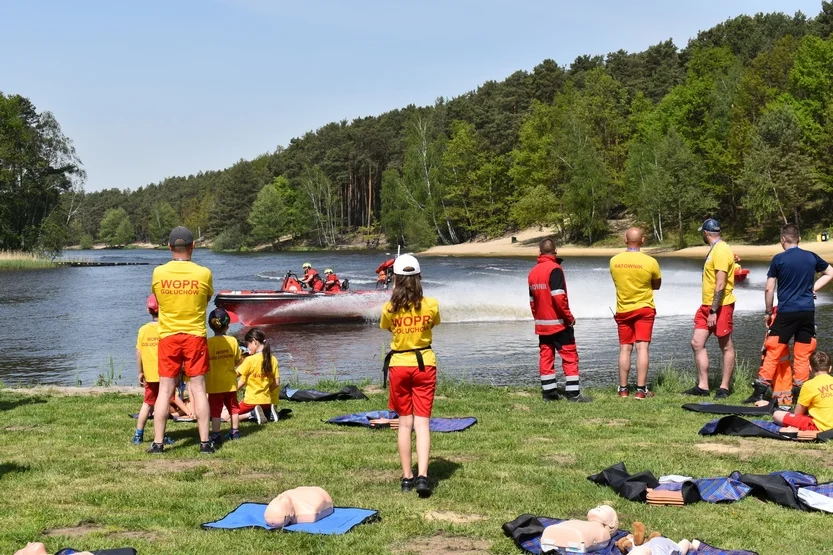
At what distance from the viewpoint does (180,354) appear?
24.2 feet

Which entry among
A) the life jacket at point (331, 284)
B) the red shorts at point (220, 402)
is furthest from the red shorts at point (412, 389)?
the life jacket at point (331, 284)

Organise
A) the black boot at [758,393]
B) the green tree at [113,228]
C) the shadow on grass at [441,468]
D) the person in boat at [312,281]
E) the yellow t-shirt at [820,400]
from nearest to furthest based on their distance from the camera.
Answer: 1. the shadow on grass at [441,468]
2. the yellow t-shirt at [820,400]
3. the black boot at [758,393]
4. the person in boat at [312,281]
5. the green tree at [113,228]

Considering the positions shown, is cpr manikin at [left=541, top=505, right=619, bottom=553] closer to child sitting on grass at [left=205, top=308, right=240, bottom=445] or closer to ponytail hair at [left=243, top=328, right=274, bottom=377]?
child sitting on grass at [left=205, top=308, right=240, bottom=445]

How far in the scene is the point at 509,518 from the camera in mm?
5215

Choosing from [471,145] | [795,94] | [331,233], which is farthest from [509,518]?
[331,233]

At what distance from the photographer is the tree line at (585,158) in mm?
59969

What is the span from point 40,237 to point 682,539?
79.7 meters

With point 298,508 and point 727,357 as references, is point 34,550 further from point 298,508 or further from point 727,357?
point 727,357

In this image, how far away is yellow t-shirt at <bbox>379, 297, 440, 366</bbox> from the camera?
6.07 m

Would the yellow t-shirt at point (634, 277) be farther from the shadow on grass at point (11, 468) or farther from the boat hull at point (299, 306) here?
the boat hull at point (299, 306)

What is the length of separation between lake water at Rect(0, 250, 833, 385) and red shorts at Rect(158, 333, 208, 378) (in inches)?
325

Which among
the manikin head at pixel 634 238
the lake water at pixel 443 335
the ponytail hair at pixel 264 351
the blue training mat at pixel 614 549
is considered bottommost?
the lake water at pixel 443 335

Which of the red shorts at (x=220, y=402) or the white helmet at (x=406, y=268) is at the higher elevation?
the white helmet at (x=406, y=268)

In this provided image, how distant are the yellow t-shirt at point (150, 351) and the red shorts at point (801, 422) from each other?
6.12 meters
